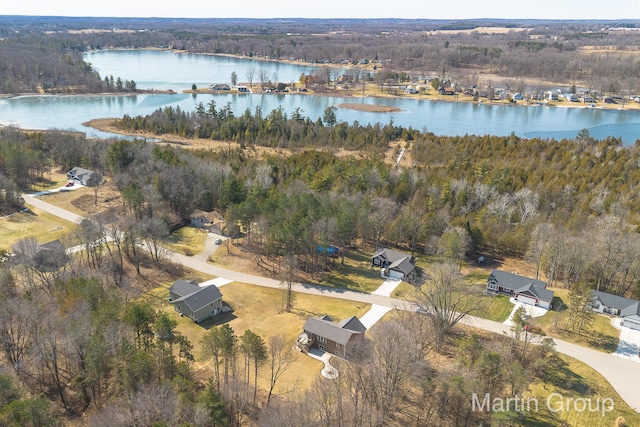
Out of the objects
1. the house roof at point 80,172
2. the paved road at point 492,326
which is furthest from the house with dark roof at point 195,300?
the house roof at point 80,172

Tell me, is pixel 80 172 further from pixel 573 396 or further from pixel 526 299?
pixel 573 396

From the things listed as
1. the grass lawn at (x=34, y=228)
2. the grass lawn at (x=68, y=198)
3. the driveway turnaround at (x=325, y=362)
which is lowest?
the driveway turnaround at (x=325, y=362)

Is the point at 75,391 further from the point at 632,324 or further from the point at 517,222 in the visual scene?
the point at 517,222

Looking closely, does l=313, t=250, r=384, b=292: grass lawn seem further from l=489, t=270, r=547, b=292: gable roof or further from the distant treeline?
the distant treeline

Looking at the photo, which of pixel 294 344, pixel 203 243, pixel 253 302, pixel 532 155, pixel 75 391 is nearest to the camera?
pixel 75 391

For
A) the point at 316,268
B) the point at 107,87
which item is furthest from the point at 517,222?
the point at 107,87

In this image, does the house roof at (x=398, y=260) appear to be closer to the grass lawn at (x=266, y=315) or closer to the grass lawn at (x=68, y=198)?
the grass lawn at (x=266, y=315)
